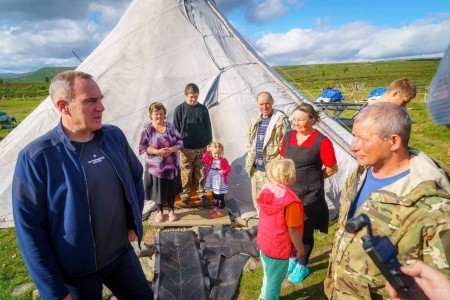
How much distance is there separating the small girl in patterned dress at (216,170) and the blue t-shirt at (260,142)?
839 mm

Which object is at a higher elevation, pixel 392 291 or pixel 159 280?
pixel 392 291

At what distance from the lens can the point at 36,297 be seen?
4.05m

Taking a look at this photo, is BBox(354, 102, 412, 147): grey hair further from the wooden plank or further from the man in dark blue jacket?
the wooden plank

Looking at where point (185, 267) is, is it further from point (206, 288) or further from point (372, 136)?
point (372, 136)

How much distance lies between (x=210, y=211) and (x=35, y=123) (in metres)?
4.31

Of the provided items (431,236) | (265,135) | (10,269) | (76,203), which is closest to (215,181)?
(265,135)

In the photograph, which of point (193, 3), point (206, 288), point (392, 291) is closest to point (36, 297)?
point (206, 288)

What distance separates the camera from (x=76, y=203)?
88.1 inches

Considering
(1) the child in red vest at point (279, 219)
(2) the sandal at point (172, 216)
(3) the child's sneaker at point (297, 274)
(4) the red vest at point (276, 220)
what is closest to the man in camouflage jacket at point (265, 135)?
(3) the child's sneaker at point (297, 274)

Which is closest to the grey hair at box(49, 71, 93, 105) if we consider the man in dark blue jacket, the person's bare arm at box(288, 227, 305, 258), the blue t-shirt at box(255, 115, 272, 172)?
the man in dark blue jacket

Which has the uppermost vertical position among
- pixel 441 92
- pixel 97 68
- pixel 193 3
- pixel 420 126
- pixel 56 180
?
pixel 193 3

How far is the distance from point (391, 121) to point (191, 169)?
186 inches

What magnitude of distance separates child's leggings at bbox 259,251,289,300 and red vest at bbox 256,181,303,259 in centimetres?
11

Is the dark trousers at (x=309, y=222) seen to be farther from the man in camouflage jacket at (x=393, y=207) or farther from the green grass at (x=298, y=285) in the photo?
the man in camouflage jacket at (x=393, y=207)
